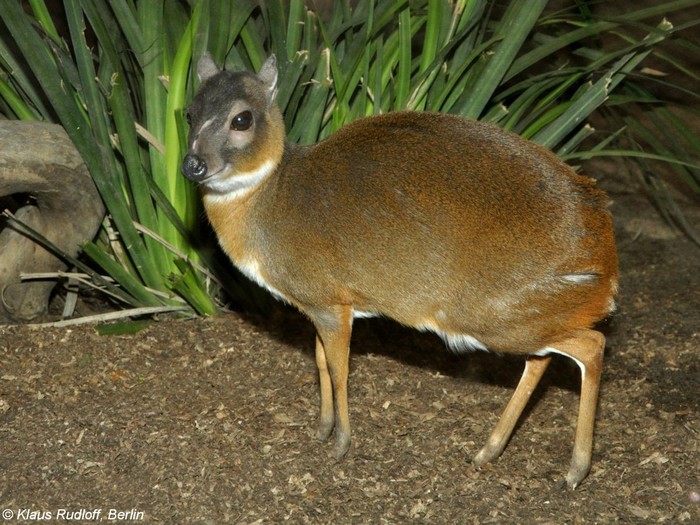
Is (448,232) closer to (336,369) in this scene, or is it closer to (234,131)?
(336,369)

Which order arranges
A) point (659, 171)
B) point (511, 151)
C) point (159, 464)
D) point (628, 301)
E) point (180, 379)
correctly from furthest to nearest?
point (659, 171) → point (628, 301) → point (180, 379) → point (159, 464) → point (511, 151)

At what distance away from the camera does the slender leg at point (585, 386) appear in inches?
149

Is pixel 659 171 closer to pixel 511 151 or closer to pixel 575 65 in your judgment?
pixel 575 65

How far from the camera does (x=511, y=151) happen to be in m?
3.76

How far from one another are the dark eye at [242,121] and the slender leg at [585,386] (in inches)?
59.4

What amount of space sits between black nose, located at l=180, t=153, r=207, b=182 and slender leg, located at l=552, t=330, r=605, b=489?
5.08ft

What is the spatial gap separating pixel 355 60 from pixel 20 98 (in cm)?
176

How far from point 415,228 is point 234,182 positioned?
78 cm

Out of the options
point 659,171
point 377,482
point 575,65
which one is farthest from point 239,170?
point 659,171

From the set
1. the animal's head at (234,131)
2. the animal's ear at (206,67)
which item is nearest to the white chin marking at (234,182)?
the animal's head at (234,131)

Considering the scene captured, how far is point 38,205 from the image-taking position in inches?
199

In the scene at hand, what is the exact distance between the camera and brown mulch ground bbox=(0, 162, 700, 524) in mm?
3803

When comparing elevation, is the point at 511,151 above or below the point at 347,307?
above

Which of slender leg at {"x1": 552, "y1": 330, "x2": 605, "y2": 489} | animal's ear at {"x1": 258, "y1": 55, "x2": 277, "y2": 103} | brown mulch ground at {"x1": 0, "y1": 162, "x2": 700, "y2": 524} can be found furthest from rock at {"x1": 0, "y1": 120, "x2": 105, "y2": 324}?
slender leg at {"x1": 552, "y1": 330, "x2": 605, "y2": 489}
